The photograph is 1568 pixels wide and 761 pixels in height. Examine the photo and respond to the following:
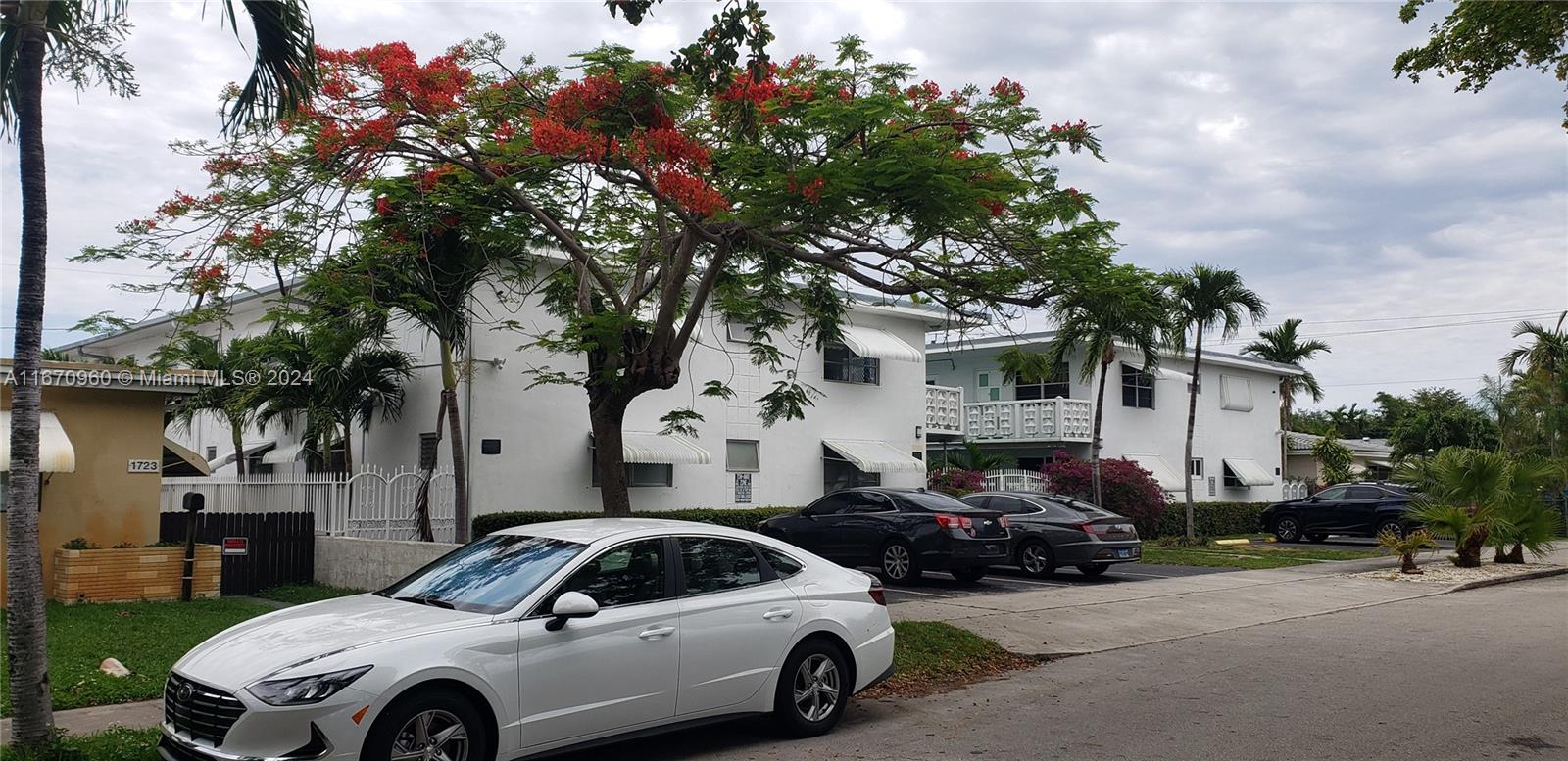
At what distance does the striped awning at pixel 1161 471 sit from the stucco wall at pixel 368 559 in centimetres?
2287

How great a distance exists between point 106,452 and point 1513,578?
2089cm

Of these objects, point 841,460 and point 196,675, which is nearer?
point 196,675

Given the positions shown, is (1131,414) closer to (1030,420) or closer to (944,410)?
(1030,420)

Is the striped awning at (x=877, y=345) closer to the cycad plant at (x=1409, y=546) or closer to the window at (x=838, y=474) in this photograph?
the window at (x=838, y=474)

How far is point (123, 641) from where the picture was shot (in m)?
10.7

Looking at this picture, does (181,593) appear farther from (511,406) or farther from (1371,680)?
(1371,680)

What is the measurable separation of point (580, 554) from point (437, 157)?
6754 millimetres

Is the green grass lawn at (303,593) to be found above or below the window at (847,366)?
below

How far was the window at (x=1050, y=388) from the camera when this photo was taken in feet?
108

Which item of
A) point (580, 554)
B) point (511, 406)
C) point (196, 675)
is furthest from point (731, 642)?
point (511, 406)

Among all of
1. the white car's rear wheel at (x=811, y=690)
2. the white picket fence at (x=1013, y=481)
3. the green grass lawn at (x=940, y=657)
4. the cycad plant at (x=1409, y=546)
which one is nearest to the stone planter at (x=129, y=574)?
the green grass lawn at (x=940, y=657)

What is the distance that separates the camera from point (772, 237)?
492 inches

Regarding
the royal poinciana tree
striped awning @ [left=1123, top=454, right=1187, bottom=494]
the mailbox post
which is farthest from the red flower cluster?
striped awning @ [left=1123, top=454, right=1187, bottom=494]

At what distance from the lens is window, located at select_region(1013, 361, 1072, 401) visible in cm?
3278
